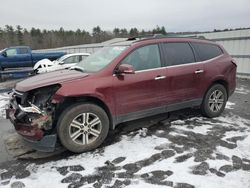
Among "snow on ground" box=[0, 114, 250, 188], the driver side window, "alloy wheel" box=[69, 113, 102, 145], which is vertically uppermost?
the driver side window

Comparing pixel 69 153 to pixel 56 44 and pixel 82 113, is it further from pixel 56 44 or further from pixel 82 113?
pixel 56 44

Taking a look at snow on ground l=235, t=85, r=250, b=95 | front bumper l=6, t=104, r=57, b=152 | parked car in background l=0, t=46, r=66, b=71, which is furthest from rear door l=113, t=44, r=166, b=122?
parked car in background l=0, t=46, r=66, b=71

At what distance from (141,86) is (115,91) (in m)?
0.52

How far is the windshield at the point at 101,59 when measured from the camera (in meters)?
4.30

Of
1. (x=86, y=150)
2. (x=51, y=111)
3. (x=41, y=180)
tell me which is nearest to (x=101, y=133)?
(x=86, y=150)

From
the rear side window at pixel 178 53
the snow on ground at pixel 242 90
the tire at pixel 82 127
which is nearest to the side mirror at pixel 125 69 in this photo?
the tire at pixel 82 127

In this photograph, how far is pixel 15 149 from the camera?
165 inches

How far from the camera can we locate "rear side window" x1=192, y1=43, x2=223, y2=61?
523 centimetres

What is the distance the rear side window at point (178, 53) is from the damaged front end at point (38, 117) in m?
2.26

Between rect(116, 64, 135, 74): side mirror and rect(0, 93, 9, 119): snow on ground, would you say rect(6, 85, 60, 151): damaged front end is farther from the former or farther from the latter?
rect(0, 93, 9, 119): snow on ground

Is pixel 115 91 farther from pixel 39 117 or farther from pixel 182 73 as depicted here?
pixel 182 73

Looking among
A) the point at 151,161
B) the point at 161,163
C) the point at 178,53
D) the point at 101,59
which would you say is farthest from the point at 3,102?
the point at 161,163

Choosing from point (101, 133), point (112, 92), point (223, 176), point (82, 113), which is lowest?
point (223, 176)

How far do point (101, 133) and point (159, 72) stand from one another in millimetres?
1549
